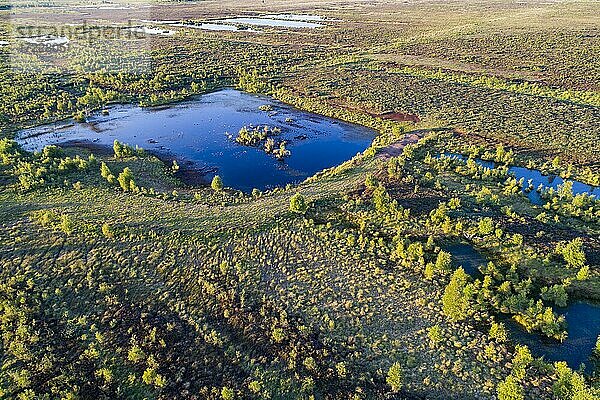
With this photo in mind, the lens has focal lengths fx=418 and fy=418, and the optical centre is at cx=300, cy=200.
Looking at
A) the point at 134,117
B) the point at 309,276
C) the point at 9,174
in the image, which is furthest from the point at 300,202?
the point at 134,117

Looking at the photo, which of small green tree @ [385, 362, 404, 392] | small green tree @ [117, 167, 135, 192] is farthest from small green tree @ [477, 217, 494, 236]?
small green tree @ [117, 167, 135, 192]

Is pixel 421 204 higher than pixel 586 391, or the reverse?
pixel 421 204

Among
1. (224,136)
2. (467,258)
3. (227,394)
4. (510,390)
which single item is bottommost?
(227,394)

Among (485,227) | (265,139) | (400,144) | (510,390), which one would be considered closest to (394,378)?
(510,390)

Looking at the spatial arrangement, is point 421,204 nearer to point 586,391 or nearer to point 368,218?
point 368,218

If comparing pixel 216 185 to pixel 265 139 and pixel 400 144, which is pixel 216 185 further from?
pixel 400 144

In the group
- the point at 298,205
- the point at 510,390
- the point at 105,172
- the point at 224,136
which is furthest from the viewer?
the point at 224,136
